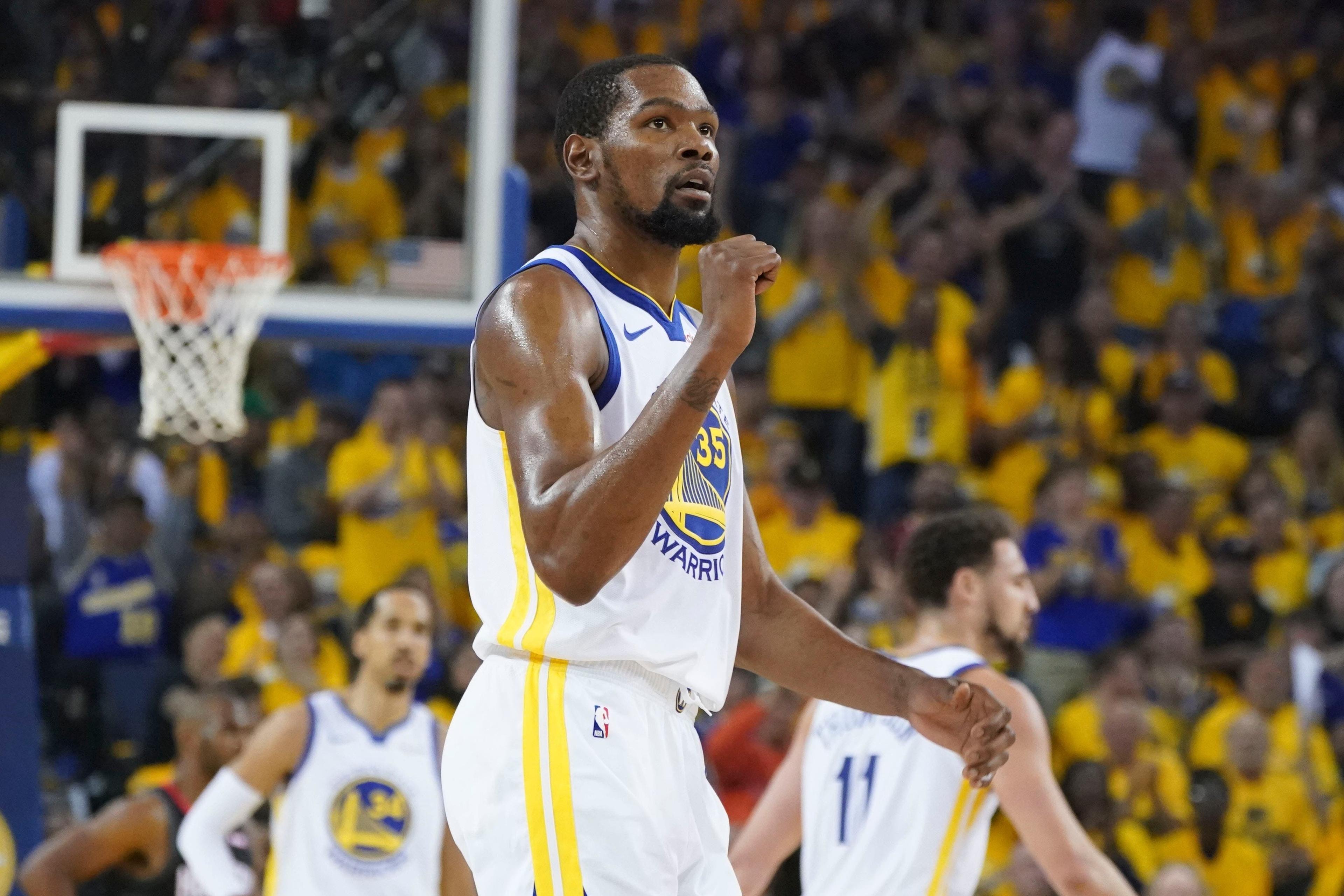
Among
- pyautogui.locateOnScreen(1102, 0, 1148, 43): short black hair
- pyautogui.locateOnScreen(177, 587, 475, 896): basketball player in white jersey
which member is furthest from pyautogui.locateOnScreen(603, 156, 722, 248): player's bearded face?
pyautogui.locateOnScreen(1102, 0, 1148, 43): short black hair

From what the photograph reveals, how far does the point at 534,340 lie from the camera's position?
9.37 feet

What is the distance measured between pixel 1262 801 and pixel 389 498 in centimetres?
453

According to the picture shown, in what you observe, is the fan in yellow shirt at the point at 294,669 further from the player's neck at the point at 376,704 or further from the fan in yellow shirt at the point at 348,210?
the player's neck at the point at 376,704

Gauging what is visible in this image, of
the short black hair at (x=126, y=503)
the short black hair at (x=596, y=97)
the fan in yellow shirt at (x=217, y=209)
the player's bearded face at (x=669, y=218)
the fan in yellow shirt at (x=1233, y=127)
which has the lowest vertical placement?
the short black hair at (x=126, y=503)

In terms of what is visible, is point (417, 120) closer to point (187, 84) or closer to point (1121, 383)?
point (187, 84)

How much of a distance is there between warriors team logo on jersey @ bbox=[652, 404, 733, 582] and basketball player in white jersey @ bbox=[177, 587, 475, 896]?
10.1ft

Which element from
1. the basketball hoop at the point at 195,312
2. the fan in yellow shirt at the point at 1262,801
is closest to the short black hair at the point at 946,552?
the basketball hoop at the point at 195,312

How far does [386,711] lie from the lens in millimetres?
6195

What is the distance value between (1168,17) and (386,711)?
9273 millimetres

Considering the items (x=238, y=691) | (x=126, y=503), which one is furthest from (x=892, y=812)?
(x=126, y=503)

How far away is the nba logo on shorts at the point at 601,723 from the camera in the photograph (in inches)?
115

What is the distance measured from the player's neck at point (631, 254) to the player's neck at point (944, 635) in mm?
1888

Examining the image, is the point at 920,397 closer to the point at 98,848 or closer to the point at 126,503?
the point at 126,503

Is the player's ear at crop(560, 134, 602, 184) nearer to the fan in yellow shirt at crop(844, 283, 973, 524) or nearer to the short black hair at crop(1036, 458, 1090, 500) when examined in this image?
the short black hair at crop(1036, 458, 1090, 500)
